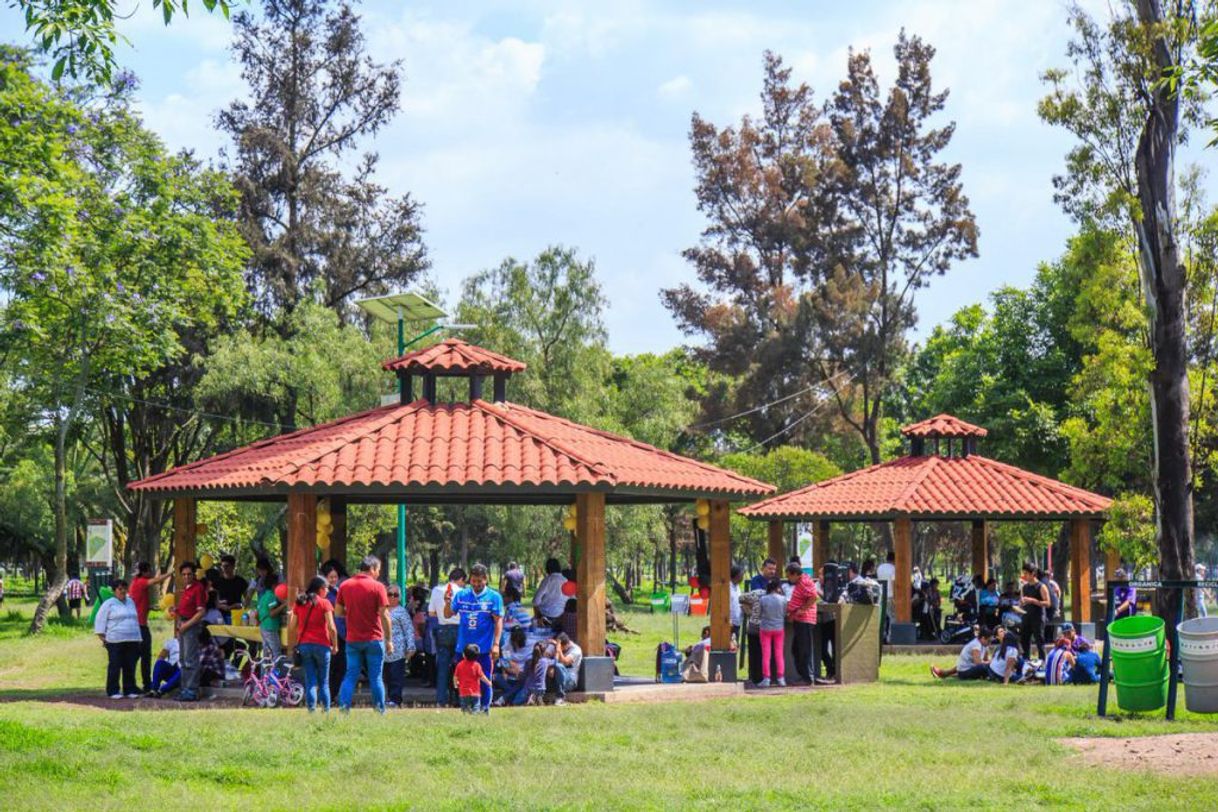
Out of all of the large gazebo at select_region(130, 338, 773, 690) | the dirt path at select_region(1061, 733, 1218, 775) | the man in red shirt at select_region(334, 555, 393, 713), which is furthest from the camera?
the large gazebo at select_region(130, 338, 773, 690)

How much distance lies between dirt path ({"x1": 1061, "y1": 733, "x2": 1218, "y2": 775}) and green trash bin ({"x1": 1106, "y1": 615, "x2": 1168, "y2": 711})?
151 cm

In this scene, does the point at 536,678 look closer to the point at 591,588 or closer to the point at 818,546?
the point at 591,588

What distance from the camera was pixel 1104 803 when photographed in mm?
9812

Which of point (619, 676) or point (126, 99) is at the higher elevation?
point (126, 99)

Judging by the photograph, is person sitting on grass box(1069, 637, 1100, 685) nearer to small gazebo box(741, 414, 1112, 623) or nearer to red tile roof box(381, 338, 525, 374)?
small gazebo box(741, 414, 1112, 623)

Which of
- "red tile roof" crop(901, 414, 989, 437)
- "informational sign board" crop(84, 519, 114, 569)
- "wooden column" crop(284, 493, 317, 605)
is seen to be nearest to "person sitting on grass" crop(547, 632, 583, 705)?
"wooden column" crop(284, 493, 317, 605)

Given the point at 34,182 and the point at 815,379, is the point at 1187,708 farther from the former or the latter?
the point at 815,379

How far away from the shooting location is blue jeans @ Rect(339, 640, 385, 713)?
48.4 ft

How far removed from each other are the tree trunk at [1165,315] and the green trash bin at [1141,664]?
4496 millimetres

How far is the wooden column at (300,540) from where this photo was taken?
672 inches

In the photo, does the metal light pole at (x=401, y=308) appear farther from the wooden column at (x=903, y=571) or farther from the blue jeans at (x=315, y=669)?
the wooden column at (x=903, y=571)

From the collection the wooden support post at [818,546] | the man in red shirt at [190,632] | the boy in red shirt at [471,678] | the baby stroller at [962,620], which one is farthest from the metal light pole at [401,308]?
the wooden support post at [818,546]

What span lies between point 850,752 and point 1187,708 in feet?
14.3

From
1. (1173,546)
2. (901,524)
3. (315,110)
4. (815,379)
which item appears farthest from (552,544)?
(1173,546)
